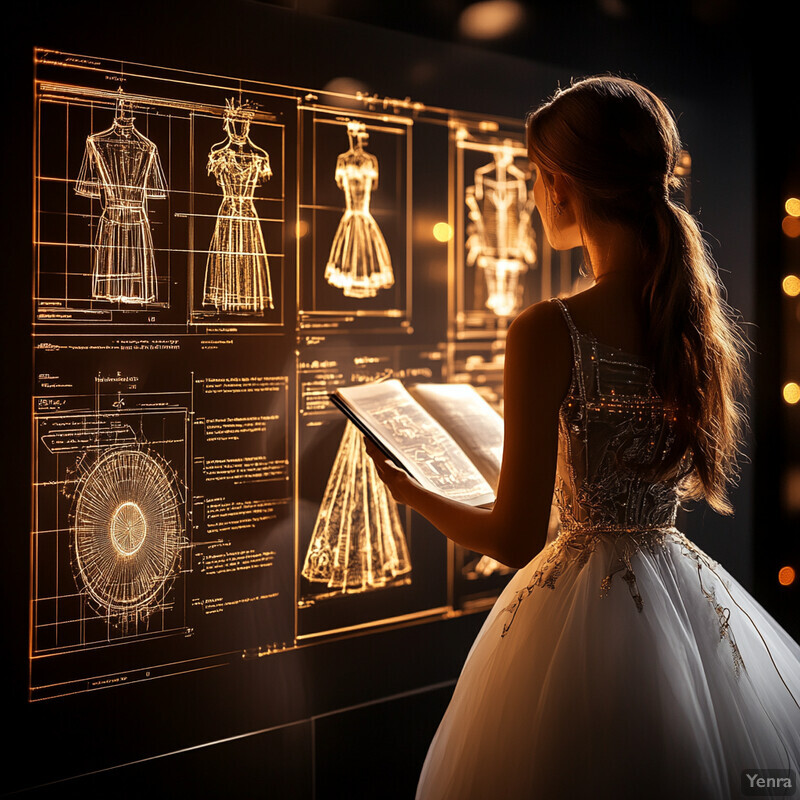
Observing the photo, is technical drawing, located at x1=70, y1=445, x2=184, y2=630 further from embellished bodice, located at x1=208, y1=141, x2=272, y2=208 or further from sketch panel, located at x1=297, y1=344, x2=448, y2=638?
embellished bodice, located at x1=208, y1=141, x2=272, y2=208

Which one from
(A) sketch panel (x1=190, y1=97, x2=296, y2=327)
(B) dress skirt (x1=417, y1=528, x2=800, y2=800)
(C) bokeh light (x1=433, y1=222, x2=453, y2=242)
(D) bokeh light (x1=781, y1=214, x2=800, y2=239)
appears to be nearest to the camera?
(B) dress skirt (x1=417, y1=528, x2=800, y2=800)

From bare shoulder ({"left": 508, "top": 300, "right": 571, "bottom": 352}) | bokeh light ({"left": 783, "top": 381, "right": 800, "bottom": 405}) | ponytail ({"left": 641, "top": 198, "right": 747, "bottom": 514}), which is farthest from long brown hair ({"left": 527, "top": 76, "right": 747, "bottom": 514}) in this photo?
bokeh light ({"left": 783, "top": 381, "right": 800, "bottom": 405})

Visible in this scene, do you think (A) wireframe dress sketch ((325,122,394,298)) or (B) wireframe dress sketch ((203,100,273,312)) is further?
(A) wireframe dress sketch ((325,122,394,298))

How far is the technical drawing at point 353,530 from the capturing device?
2.29m

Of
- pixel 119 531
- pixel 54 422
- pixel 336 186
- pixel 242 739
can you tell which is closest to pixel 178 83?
pixel 336 186

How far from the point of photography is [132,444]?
1.97m

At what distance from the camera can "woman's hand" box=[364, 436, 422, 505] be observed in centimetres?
166

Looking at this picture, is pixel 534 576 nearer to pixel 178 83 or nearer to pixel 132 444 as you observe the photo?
pixel 132 444

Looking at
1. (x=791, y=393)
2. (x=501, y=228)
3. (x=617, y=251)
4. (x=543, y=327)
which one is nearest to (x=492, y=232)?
(x=501, y=228)

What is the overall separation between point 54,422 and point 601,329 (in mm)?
1242

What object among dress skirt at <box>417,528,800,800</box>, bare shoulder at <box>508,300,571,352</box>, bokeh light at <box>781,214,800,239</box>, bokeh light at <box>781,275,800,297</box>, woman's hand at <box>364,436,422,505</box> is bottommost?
dress skirt at <box>417,528,800,800</box>

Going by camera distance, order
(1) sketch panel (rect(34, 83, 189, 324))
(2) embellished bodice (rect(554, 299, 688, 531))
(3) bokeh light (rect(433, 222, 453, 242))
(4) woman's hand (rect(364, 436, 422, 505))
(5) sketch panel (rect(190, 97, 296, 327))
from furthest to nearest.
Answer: (3) bokeh light (rect(433, 222, 453, 242)) → (5) sketch panel (rect(190, 97, 296, 327)) → (1) sketch panel (rect(34, 83, 189, 324)) → (4) woman's hand (rect(364, 436, 422, 505)) → (2) embellished bodice (rect(554, 299, 688, 531))

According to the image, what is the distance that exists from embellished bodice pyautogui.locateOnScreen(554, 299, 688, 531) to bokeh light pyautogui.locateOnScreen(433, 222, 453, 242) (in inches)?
45.0

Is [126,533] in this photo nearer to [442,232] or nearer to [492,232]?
[442,232]
